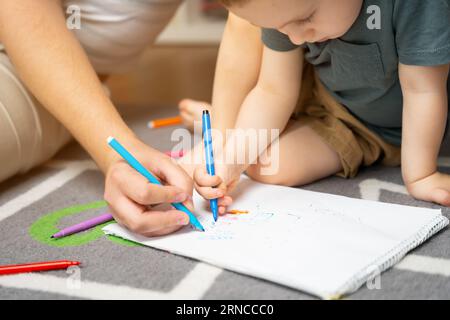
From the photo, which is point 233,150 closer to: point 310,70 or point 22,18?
point 310,70

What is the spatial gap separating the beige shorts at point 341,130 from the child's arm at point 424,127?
0.41 feet

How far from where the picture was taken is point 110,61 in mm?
1187

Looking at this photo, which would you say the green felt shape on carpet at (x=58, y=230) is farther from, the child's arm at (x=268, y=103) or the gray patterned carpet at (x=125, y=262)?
the child's arm at (x=268, y=103)

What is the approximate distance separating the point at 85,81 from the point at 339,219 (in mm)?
397

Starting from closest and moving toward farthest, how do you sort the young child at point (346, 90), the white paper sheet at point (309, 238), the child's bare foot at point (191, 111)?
1. the white paper sheet at point (309, 238)
2. the young child at point (346, 90)
3. the child's bare foot at point (191, 111)

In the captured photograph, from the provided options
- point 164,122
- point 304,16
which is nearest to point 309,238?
point 304,16

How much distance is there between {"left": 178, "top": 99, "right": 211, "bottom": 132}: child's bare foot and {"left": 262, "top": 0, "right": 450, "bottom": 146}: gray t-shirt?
33 centimetres

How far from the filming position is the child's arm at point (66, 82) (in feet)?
2.51

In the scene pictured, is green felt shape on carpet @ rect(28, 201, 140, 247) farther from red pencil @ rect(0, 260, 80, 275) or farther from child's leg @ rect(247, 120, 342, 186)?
child's leg @ rect(247, 120, 342, 186)

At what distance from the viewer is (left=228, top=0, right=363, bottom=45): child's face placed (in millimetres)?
663

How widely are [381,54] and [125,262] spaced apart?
42 cm

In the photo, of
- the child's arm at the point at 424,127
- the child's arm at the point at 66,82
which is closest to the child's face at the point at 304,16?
the child's arm at the point at 424,127

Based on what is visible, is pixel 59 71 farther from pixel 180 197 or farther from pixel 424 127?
pixel 424 127
